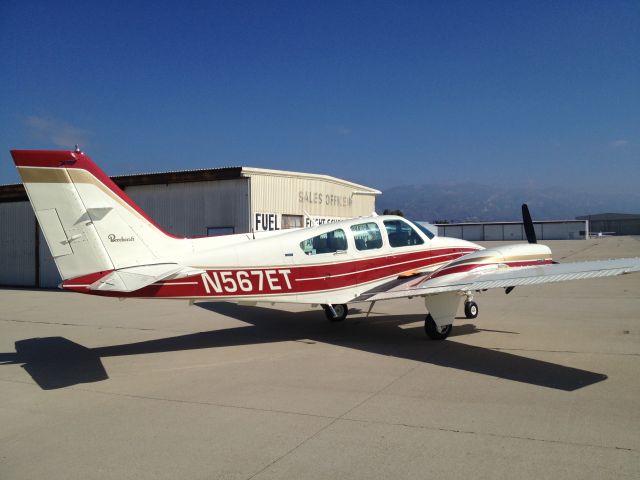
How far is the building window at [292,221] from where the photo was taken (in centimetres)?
2178

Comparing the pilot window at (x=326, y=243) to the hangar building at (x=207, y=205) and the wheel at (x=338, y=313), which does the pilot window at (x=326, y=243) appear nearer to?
the wheel at (x=338, y=313)

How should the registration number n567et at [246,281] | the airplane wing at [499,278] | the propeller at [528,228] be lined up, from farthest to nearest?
the propeller at [528,228], the registration number n567et at [246,281], the airplane wing at [499,278]

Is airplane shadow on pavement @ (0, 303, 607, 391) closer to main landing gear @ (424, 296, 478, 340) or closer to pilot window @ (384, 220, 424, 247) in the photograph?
main landing gear @ (424, 296, 478, 340)

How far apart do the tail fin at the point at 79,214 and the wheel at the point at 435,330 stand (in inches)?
209

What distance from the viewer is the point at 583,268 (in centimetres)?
764

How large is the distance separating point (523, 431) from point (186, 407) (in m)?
3.99

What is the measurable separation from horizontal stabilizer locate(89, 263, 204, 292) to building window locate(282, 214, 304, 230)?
13.2 m

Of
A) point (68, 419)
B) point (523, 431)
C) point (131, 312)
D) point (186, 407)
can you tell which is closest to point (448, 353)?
point (523, 431)

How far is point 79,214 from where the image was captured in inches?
310

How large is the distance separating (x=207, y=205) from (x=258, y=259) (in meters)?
13.0

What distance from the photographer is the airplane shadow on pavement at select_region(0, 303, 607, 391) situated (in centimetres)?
737

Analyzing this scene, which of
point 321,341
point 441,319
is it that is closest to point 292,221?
point 321,341

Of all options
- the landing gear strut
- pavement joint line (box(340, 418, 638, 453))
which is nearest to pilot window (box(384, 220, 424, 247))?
the landing gear strut

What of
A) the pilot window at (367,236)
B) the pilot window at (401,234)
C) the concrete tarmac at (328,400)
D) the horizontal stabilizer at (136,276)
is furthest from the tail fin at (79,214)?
the pilot window at (401,234)
